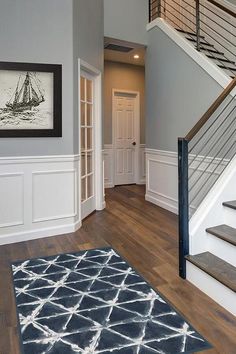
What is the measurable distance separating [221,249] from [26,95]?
2.62 meters

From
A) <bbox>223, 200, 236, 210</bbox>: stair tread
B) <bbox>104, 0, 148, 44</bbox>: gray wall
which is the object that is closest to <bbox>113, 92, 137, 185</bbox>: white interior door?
<bbox>104, 0, 148, 44</bbox>: gray wall

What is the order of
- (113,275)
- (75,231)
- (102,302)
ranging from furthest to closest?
(75,231) < (113,275) < (102,302)

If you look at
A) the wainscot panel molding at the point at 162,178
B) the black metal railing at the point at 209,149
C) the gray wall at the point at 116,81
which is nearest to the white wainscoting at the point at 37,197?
the black metal railing at the point at 209,149

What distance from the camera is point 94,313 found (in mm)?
1994

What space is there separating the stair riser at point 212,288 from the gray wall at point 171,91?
7.38 feet

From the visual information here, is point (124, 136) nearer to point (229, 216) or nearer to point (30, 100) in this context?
point (30, 100)

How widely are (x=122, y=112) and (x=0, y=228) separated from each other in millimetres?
4521

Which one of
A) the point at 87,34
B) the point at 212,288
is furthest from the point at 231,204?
the point at 87,34

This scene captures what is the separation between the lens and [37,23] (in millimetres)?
3363

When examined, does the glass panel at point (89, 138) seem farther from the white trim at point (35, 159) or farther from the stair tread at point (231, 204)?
the stair tread at point (231, 204)

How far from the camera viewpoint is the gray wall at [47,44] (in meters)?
3.27

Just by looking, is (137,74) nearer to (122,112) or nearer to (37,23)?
(122,112)

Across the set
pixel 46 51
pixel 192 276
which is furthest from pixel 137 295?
pixel 46 51

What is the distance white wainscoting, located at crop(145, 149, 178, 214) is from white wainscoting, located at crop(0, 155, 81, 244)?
1596mm
